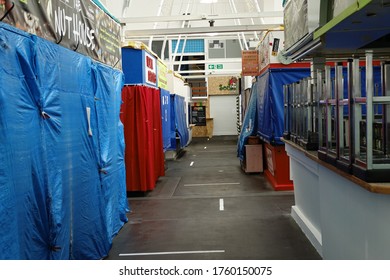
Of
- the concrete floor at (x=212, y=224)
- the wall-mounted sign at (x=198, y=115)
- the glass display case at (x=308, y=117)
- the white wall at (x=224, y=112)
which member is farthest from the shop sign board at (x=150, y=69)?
the white wall at (x=224, y=112)

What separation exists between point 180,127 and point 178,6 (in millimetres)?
7084

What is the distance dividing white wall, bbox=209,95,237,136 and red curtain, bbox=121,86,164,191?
49.4 ft

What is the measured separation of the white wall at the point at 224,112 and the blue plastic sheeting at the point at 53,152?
17945mm

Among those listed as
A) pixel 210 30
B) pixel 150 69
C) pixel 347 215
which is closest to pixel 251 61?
pixel 210 30

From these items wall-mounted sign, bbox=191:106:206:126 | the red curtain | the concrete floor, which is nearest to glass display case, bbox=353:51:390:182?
the concrete floor

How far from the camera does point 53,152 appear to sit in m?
3.21

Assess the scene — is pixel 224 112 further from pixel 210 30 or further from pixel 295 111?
pixel 295 111

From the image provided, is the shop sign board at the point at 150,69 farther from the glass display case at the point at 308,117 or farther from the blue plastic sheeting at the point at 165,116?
the glass display case at the point at 308,117

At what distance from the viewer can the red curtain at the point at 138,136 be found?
731 cm

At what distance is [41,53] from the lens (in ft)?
9.96

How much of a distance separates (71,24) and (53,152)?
1340 mm

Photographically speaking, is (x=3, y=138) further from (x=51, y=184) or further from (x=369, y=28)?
(x=369, y=28)

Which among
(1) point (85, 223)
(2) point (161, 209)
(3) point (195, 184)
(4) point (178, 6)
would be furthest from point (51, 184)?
Answer: (4) point (178, 6)

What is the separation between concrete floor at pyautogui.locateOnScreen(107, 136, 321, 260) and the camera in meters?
4.46
